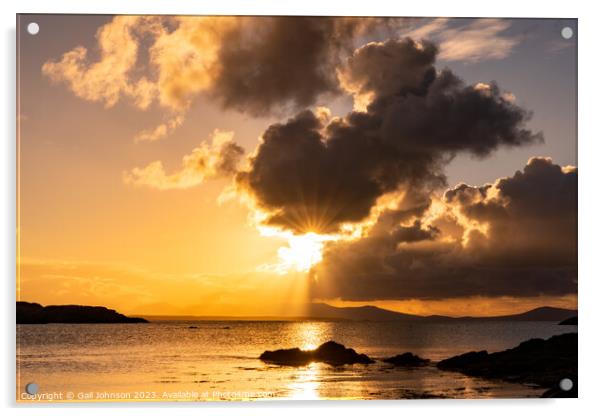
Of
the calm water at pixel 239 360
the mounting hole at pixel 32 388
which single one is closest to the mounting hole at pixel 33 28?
the calm water at pixel 239 360

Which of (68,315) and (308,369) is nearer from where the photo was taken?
(68,315)

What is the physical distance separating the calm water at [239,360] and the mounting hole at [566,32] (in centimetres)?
271

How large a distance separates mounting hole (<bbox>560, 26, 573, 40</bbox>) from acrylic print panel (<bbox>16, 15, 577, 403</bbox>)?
0.9 inches

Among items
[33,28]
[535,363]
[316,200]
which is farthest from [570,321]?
[33,28]

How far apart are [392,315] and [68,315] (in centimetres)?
301

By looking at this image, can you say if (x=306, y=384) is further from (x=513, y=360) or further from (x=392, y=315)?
(x=513, y=360)

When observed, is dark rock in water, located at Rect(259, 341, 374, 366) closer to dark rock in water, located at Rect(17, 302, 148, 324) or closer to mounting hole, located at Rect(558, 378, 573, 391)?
dark rock in water, located at Rect(17, 302, 148, 324)

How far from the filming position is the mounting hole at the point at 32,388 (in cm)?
724

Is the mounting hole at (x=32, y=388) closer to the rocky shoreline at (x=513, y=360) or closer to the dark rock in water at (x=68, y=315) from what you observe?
the dark rock in water at (x=68, y=315)

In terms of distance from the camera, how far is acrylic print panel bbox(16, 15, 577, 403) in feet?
24.7

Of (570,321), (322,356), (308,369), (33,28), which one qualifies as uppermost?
(33,28)

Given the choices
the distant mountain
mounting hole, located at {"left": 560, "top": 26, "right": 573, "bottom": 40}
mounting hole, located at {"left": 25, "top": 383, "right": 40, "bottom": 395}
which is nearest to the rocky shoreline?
the distant mountain

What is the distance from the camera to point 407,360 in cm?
775

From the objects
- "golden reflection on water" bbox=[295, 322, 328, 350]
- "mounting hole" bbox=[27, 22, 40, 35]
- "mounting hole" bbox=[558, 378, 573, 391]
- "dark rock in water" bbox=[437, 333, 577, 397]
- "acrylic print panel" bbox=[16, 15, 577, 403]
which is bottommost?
"mounting hole" bbox=[558, 378, 573, 391]
